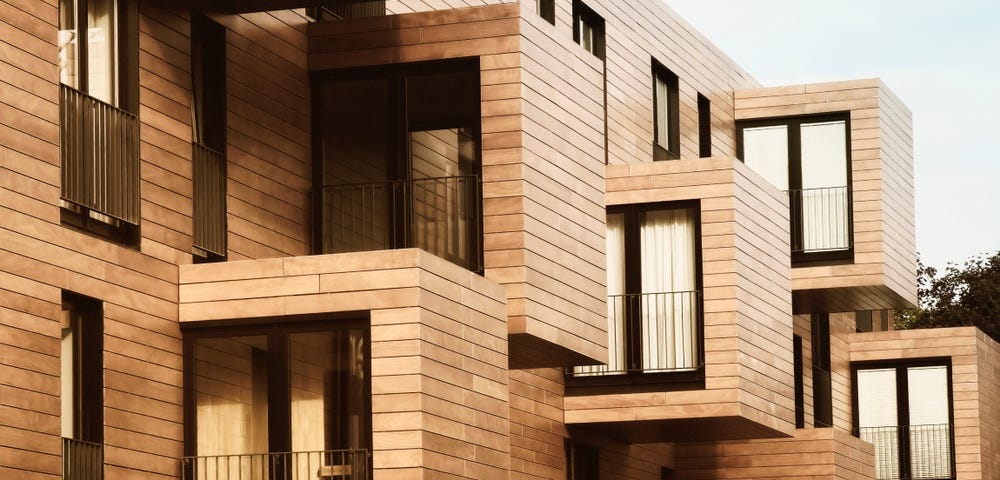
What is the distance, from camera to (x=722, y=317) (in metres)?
27.0

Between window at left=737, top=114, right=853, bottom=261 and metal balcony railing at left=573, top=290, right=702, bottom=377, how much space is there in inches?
277

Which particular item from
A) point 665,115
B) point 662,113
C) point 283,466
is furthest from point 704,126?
point 283,466

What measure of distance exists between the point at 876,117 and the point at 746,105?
2.28 meters

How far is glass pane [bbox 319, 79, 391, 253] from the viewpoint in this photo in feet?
71.2

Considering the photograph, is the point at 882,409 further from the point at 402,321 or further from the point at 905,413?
the point at 402,321

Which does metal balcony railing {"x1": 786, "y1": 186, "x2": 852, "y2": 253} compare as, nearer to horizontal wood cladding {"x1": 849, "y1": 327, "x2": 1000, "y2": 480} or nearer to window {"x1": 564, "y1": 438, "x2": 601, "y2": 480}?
window {"x1": 564, "y1": 438, "x2": 601, "y2": 480}

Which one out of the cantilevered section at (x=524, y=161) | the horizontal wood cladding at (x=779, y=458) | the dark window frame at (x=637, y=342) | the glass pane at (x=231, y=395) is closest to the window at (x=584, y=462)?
the dark window frame at (x=637, y=342)

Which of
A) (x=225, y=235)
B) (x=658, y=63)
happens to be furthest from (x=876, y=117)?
(x=225, y=235)

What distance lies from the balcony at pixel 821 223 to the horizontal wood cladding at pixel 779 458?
345 cm

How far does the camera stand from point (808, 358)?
37250 mm

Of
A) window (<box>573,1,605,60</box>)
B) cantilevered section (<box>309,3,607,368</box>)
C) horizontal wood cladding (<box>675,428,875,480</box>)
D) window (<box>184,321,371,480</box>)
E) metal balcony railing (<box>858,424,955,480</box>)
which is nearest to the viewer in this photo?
window (<box>184,321,371,480</box>)

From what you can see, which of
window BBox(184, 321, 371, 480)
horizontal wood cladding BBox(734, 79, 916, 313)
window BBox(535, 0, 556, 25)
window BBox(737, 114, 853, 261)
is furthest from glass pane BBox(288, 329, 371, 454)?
window BBox(737, 114, 853, 261)

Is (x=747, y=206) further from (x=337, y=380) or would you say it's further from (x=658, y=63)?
(x=337, y=380)

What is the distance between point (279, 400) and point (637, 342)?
9470mm
